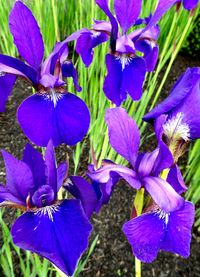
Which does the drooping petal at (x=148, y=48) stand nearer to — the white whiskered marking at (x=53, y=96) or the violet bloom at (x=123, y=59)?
the violet bloom at (x=123, y=59)

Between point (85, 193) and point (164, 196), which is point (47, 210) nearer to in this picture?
point (85, 193)

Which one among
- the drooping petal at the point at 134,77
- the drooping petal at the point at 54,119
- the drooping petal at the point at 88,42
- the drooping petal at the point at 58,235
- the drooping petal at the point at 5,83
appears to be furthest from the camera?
the drooping petal at the point at 88,42

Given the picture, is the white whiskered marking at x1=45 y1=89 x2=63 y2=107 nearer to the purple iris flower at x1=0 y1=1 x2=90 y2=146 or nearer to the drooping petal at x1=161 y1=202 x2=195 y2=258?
the purple iris flower at x1=0 y1=1 x2=90 y2=146

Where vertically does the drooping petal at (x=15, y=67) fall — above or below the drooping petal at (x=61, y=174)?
above

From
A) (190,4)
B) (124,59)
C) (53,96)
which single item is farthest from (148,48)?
(53,96)

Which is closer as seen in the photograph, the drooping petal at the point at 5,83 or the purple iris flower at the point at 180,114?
the purple iris flower at the point at 180,114

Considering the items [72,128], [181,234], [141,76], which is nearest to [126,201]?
[141,76]

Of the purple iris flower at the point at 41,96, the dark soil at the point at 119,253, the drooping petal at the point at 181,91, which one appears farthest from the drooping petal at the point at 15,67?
the dark soil at the point at 119,253

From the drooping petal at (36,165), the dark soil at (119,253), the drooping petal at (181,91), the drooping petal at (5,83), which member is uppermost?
the drooping petal at (181,91)
